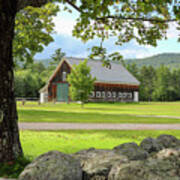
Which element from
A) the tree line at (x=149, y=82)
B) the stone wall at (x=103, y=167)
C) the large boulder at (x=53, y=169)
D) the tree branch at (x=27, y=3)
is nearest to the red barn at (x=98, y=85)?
the tree line at (x=149, y=82)

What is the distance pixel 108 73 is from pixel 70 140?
50241 millimetres

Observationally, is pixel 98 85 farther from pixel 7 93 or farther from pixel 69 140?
pixel 7 93

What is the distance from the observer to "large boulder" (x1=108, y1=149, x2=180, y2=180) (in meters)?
4.66

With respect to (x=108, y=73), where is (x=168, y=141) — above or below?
below

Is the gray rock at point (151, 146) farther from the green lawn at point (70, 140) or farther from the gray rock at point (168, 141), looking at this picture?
the green lawn at point (70, 140)

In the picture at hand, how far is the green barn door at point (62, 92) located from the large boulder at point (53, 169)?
52.3 meters

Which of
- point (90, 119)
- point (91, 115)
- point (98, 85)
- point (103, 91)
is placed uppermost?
point (98, 85)

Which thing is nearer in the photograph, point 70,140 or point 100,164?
point 100,164

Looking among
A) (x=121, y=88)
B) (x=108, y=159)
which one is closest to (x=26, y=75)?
(x=121, y=88)

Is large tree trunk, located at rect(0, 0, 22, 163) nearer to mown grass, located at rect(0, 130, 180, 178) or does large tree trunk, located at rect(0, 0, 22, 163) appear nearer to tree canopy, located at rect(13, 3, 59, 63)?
mown grass, located at rect(0, 130, 180, 178)

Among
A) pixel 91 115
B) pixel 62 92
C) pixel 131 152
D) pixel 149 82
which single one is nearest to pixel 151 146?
pixel 131 152

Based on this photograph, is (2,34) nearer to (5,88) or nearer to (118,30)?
(5,88)

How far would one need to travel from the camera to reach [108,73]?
61.3m

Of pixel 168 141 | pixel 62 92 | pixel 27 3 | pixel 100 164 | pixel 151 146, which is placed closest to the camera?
pixel 100 164
